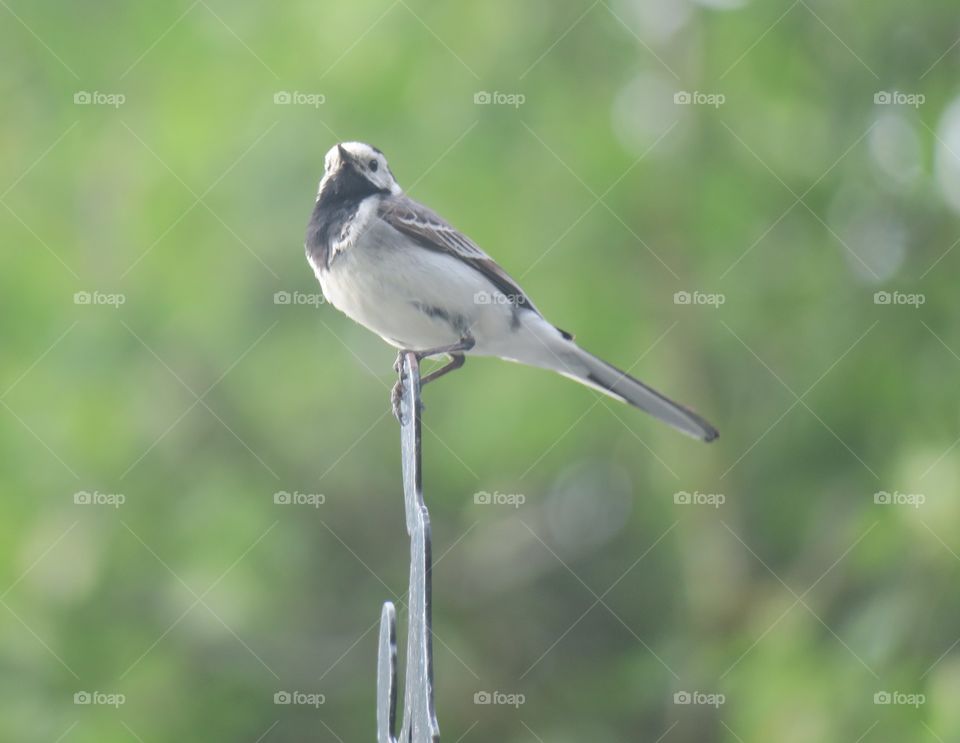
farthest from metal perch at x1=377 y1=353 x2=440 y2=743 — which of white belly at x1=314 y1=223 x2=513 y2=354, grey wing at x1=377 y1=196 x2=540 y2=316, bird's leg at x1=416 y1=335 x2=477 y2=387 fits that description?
grey wing at x1=377 y1=196 x2=540 y2=316

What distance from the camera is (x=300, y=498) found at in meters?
5.19

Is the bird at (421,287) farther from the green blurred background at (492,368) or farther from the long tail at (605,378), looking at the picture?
the green blurred background at (492,368)

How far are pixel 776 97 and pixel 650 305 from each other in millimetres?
1161

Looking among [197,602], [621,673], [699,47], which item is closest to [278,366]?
[197,602]

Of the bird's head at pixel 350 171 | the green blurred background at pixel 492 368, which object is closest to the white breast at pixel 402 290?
the bird's head at pixel 350 171

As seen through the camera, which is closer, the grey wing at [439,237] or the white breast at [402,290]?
the white breast at [402,290]

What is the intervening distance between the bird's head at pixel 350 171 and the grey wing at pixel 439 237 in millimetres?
Answer: 94

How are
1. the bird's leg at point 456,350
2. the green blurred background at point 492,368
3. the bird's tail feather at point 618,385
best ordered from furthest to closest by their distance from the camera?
the green blurred background at point 492,368, the bird's tail feather at point 618,385, the bird's leg at point 456,350

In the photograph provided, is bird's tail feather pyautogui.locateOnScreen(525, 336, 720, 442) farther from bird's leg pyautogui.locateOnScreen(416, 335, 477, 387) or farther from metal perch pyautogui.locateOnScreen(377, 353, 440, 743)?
metal perch pyautogui.locateOnScreen(377, 353, 440, 743)

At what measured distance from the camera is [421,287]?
3764mm

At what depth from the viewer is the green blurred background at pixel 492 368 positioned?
4.94 meters

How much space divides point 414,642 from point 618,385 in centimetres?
230

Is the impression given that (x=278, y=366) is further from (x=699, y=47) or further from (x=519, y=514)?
(x=699, y=47)

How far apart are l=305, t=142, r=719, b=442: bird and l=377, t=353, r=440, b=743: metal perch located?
4.96ft
